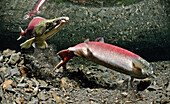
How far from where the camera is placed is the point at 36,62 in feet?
5.53

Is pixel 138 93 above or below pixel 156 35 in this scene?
below

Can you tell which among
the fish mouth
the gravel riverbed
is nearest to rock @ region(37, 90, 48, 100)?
the gravel riverbed

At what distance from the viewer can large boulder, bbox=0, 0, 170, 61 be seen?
6.21ft

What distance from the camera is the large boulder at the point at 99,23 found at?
1.89 meters

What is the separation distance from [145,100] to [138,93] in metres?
0.13

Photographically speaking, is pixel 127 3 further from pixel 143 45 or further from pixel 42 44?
pixel 42 44

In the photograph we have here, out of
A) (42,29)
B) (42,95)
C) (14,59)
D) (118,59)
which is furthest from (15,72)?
(118,59)

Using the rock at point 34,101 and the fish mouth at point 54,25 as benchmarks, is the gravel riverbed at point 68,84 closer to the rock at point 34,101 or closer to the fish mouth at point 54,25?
the rock at point 34,101

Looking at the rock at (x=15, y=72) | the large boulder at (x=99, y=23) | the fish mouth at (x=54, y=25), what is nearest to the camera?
the fish mouth at (x=54, y=25)

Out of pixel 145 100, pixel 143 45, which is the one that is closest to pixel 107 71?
pixel 145 100

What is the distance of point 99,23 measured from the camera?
6.48ft

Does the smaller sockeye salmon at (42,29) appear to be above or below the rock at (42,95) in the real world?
above

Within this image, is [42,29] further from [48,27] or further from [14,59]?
[14,59]

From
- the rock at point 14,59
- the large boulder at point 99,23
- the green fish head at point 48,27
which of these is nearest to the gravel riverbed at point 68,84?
the rock at point 14,59
